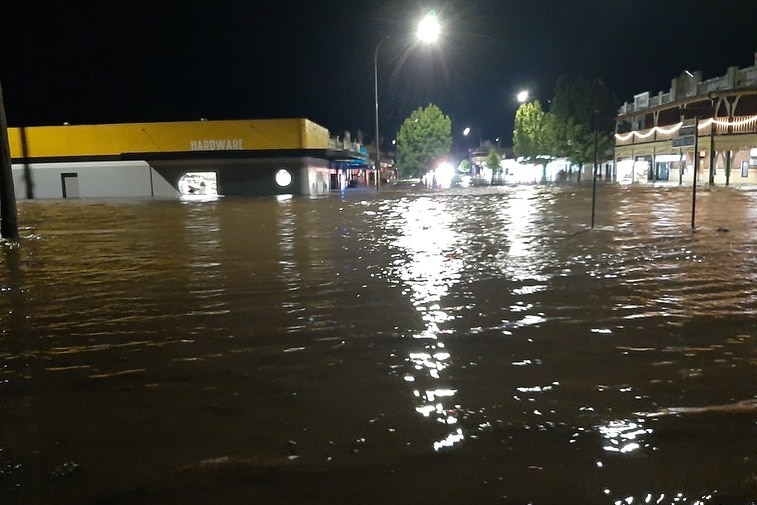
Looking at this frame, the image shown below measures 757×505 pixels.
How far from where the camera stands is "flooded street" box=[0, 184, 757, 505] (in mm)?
3369

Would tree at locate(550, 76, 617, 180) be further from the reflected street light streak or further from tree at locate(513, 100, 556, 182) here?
the reflected street light streak

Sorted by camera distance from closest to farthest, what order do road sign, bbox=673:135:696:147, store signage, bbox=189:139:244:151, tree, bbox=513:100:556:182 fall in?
road sign, bbox=673:135:696:147 → store signage, bbox=189:139:244:151 → tree, bbox=513:100:556:182

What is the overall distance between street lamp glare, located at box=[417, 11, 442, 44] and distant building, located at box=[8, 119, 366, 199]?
54.9ft

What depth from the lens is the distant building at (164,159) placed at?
42.7m

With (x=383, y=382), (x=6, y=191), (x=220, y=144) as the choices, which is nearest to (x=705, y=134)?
(x=220, y=144)

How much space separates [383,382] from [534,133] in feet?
241

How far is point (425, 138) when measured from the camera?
3260 inches

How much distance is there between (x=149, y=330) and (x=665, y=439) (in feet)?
16.0

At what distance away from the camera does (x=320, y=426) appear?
4.04 metres

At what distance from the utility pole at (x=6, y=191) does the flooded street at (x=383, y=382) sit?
16.8 ft

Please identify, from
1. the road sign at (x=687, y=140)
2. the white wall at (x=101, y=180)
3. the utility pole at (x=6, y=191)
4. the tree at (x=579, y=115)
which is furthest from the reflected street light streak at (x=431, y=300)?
the tree at (x=579, y=115)

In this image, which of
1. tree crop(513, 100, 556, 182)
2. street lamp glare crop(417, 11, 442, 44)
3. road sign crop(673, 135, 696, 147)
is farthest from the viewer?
tree crop(513, 100, 556, 182)

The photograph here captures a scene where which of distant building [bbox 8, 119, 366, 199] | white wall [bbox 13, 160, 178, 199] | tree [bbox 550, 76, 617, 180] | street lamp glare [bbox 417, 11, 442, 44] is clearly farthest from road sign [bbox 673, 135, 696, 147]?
tree [bbox 550, 76, 617, 180]

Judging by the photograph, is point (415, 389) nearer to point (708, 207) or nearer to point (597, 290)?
point (597, 290)
